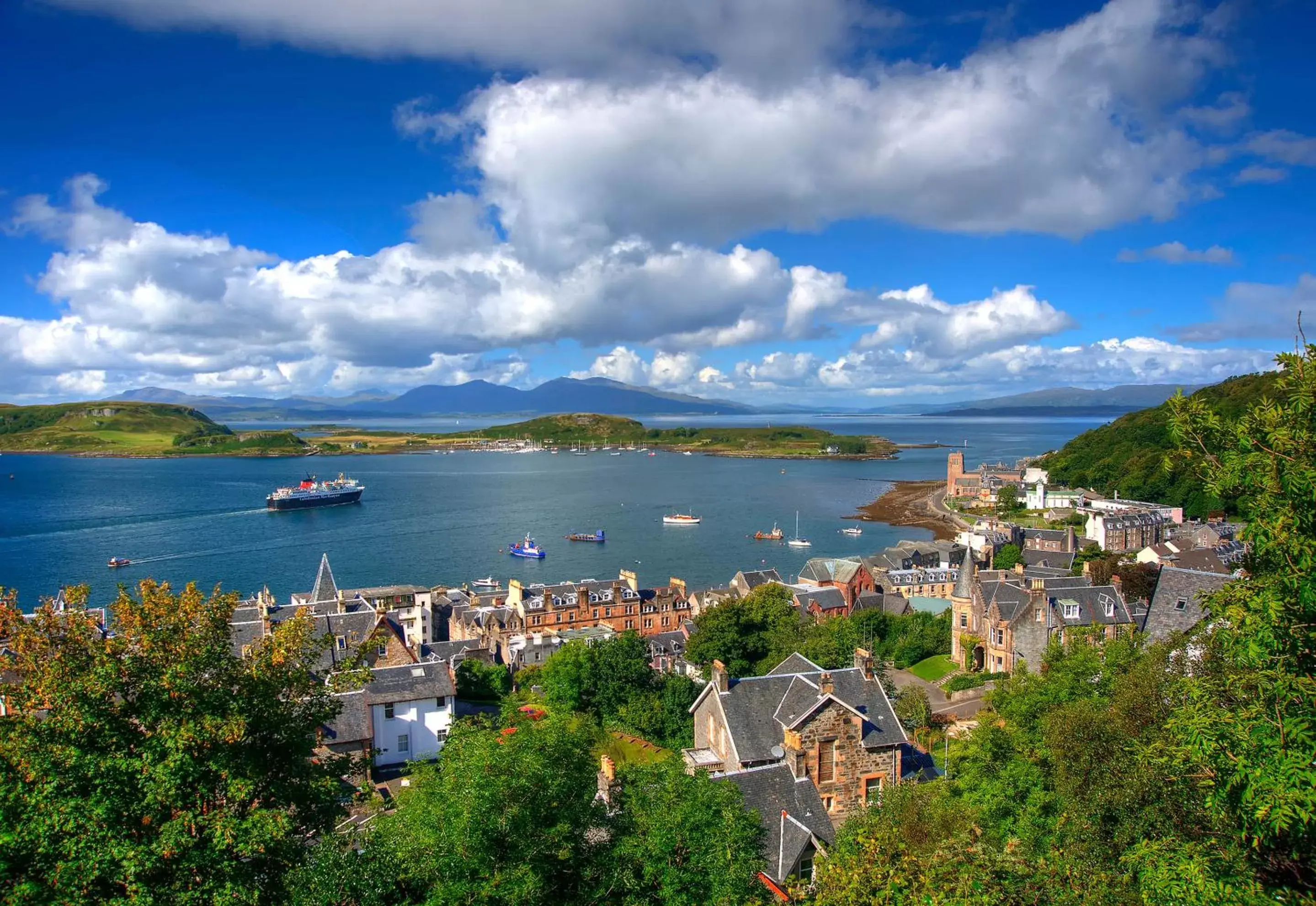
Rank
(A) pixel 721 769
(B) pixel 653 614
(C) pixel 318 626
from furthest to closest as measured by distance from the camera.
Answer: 1. (B) pixel 653 614
2. (C) pixel 318 626
3. (A) pixel 721 769

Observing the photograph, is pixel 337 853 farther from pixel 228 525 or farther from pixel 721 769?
pixel 228 525

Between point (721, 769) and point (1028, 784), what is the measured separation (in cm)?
1009

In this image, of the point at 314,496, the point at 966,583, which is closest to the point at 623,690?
the point at 966,583

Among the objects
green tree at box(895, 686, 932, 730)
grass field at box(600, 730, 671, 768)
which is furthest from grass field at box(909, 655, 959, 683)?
grass field at box(600, 730, 671, 768)

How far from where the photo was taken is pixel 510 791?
12.1 metres

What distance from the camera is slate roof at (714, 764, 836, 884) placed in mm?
19875

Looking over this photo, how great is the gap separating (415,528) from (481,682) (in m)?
74.9

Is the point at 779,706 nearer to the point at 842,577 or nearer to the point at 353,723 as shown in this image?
the point at 353,723

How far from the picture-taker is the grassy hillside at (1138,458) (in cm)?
9838

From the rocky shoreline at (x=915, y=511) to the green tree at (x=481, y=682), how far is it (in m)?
69.2

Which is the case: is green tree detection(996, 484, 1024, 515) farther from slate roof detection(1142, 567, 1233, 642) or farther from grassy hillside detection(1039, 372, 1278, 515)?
slate roof detection(1142, 567, 1233, 642)

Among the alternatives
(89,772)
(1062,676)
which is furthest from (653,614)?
(89,772)

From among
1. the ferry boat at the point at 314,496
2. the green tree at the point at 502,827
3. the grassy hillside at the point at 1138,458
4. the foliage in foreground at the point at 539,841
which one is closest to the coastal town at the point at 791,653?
the foliage in foreground at the point at 539,841

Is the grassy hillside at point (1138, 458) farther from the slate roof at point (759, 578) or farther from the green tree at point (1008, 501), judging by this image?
the slate roof at point (759, 578)
